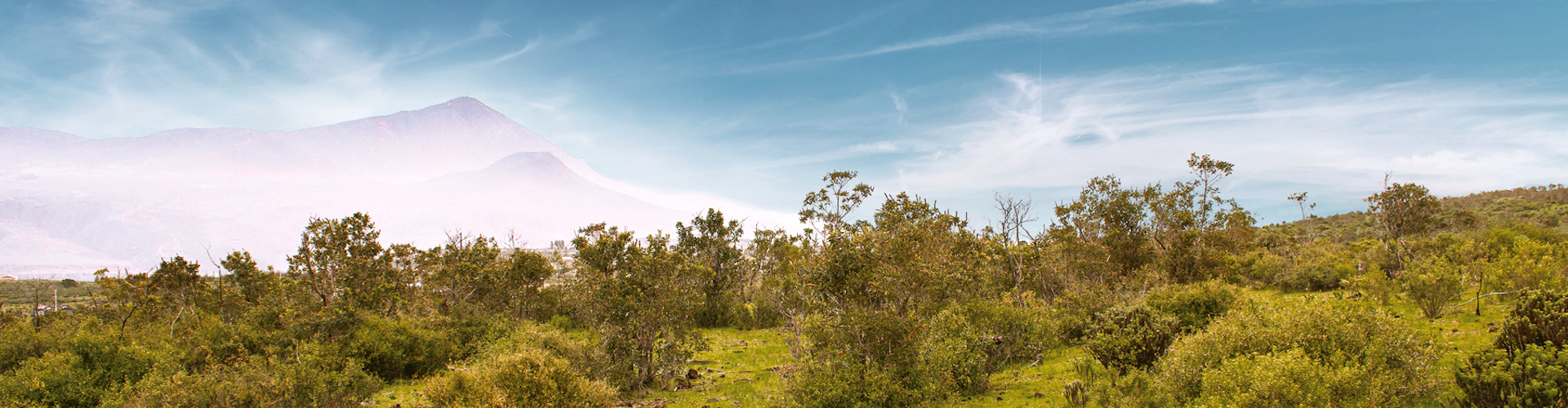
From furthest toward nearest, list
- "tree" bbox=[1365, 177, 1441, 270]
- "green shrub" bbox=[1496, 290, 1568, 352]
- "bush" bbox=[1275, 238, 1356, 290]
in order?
1. "bush" bbox=[1275, 238, 1356, 290]
2. "tree" bbox=[1365, 177, 1441, 270]
3. "green shrub" bbox=[1496, 290, 1568, 352]

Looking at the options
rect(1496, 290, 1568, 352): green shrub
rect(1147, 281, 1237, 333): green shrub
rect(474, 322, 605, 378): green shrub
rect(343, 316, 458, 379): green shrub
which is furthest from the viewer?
rect(343, 316, 458, 379): green shrub

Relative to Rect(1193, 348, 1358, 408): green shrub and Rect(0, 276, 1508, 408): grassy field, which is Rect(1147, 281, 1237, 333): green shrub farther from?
Rect(1193, 348, 1358, 408): green shrub

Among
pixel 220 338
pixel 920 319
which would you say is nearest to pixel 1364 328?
pixel 920 319

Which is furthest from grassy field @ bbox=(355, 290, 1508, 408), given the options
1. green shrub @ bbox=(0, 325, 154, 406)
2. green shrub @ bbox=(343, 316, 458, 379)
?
green shrub @ bbox=(0, 325, 154, 406)

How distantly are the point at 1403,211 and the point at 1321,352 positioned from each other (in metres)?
38.5

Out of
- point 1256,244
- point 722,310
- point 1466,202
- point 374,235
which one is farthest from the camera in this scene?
point 1466,202

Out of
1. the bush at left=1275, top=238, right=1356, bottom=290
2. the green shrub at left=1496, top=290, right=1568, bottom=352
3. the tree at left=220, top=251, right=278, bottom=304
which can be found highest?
the tree at left=220, top=251, right=278, bottom=304

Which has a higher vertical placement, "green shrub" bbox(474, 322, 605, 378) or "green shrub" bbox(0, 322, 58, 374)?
"green shrub" bbox(0, 322, 58, 374)

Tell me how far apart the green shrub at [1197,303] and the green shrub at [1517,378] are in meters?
10.0

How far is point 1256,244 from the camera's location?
65.2m

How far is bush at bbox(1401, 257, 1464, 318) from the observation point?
24.3 meters

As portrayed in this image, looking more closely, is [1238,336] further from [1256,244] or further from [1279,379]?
[1256,244]

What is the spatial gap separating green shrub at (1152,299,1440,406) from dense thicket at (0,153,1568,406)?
7 cm

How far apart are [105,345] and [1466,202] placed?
531 ft
